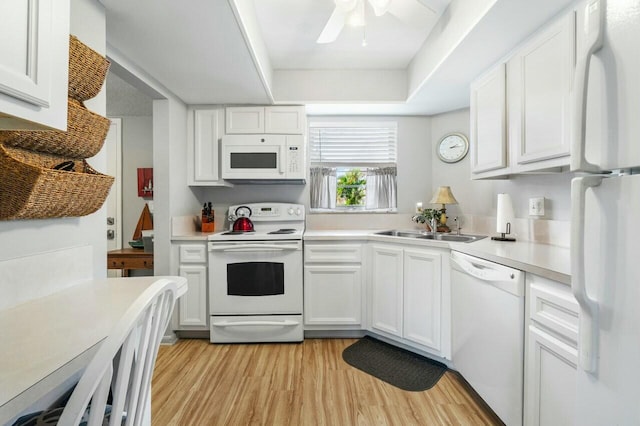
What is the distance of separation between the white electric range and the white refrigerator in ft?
6.18

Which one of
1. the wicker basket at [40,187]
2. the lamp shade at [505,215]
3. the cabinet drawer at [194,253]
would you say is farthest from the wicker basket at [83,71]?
the lamp shade at [505,215]

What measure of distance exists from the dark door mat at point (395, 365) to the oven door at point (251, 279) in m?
0.59

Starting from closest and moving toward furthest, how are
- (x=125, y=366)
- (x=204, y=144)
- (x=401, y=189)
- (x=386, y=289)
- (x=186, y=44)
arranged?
(x=125, y=366)
(x=186, y=44)
(x=386, y=289)
(x=204, y=144)
(x=401, y=189)

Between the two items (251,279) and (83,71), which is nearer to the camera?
(83,71)

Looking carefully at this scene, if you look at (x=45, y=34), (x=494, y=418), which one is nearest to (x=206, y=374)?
(x=494, y=418)

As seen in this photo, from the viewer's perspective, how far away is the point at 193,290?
8.00 feet

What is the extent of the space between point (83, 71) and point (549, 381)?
7.19ft

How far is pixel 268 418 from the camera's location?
62.0 inches

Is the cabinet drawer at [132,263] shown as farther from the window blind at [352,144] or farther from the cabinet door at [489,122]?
the cabinet door at [489,122]

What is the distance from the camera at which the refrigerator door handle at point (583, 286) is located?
763 millimetres

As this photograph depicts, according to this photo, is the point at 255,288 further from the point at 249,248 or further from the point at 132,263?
the point at 132,263

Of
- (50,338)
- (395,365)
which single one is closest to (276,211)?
(395,365)

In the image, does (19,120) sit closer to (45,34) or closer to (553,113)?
(45,34)

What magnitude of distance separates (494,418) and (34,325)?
2.04 m
